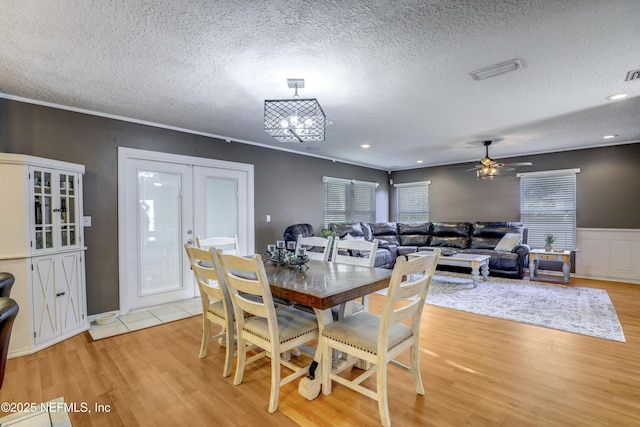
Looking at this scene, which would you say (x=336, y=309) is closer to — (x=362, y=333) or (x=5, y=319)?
(x=362, y=333)

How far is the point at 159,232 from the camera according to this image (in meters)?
3.96

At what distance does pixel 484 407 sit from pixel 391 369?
68cm

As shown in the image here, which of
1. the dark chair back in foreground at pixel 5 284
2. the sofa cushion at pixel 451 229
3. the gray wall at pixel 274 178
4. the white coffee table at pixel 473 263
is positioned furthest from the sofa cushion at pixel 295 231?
the dark chair back in foreground at pixel 5 284

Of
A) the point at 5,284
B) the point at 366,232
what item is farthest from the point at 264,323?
the point at 366,232

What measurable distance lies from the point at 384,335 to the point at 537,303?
3531 mm

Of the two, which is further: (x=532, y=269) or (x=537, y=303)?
(x=532, y=269)

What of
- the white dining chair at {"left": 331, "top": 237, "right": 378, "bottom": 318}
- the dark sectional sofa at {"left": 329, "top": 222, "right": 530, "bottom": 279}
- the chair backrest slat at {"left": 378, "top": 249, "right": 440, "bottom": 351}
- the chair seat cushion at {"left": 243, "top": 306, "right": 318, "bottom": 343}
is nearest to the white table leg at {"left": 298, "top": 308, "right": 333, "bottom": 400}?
the chair seat cushion at {"left": 243, "top": 306, "right": 318, "bottom": 343}

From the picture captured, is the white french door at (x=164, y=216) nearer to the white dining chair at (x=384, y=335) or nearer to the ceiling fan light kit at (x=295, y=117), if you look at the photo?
the ceiling fan light kit at (x=295, y=117)

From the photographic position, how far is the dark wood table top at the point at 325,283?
172 centimetres

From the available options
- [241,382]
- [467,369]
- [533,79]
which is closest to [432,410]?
[467,369]

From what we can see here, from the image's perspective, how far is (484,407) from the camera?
1894mm

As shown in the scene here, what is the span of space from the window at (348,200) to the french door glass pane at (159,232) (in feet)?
10.2

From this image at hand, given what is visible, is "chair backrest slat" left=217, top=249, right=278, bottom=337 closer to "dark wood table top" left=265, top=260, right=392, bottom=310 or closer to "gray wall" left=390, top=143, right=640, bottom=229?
"dark wood table top" left=265, top=260, right=392, bottom=310

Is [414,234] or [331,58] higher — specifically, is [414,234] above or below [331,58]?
below
